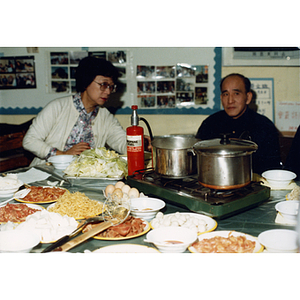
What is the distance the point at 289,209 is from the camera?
5.05 ft

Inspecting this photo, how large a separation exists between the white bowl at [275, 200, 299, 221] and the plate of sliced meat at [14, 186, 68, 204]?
4.22ft

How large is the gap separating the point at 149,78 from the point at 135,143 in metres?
2.21

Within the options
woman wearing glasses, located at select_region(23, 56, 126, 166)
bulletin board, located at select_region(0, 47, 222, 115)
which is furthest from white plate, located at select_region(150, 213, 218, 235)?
bulletin board, located at select_region(0, 47, 222, 115)

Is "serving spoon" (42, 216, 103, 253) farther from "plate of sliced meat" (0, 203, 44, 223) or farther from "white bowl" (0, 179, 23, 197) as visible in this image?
"white bowl" (0, 179, 23, 197)

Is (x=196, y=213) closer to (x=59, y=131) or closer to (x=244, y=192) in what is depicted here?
(x=244, y=192)

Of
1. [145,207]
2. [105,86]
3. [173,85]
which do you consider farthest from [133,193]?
[173,85]

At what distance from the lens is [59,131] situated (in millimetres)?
3475

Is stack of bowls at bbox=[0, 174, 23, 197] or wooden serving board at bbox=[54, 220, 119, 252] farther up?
stack of bowls at bbox=[0, 174, 23, 197]

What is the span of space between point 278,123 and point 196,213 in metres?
2.80

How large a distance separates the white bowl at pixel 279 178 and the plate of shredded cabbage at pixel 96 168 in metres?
1.03

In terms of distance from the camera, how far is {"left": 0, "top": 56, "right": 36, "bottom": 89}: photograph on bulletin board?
4.21 meters

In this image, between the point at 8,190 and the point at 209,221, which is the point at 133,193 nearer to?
the point at 209,221

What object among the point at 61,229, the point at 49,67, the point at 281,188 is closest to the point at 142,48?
the point at 49,67

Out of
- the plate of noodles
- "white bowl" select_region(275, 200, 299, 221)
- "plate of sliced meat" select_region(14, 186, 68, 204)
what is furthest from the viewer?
"plate of sliced meat" select_region(14, 186, 68, 204)
